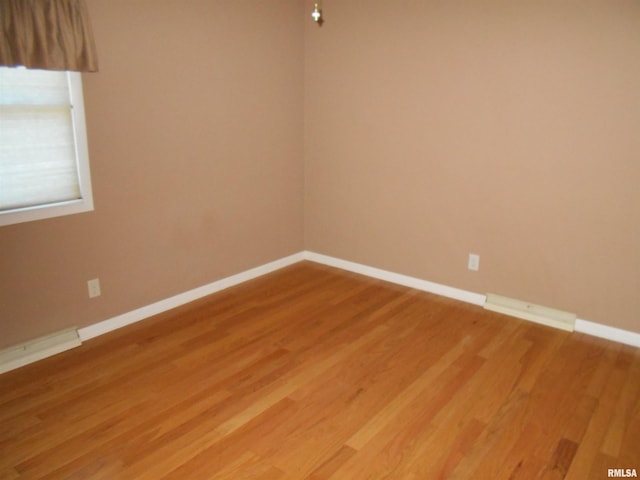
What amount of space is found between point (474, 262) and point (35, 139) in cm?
302

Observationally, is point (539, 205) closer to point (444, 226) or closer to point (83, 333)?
point (444, 226)

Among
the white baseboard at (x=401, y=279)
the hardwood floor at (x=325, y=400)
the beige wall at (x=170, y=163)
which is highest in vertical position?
the beige wall at (x=170, y=163)

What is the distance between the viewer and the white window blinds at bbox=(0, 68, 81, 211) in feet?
8.44

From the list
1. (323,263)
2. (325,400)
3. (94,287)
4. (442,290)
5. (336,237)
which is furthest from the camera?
(323,263)

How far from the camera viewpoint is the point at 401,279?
4078 millimetres

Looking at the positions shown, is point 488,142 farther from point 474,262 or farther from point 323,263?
point 323,263

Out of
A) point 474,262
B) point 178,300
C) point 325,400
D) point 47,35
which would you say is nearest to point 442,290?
point 474,262

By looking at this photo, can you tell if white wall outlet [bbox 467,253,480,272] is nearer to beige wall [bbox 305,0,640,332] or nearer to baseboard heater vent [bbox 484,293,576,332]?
beige wall [bbox 305,0,640,332]

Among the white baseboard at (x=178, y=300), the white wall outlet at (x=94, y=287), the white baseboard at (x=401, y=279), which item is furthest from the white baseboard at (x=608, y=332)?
the white wall outlet at (x=94, y=287)

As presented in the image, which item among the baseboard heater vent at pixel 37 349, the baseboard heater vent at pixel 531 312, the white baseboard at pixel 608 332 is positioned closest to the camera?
the baseboard heater vent at pixel 37 349

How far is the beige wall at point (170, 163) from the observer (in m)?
2.85

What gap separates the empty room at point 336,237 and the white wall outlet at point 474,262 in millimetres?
24

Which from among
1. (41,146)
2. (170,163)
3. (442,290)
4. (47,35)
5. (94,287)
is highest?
(47,35)

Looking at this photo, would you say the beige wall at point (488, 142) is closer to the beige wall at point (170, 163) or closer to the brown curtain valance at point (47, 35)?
the beige wall at point (170, 163)
